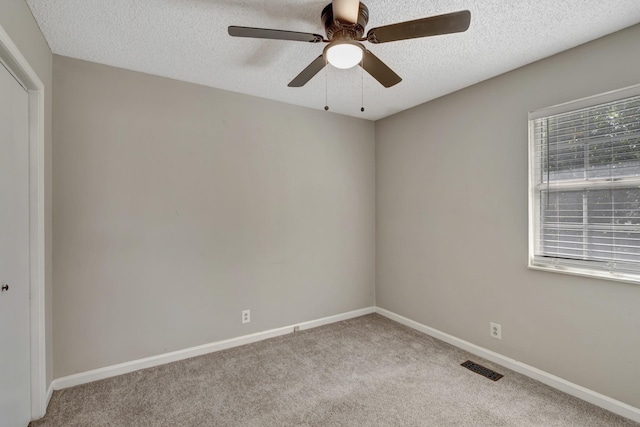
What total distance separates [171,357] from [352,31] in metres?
2.85

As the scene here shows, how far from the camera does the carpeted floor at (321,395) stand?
1938mm

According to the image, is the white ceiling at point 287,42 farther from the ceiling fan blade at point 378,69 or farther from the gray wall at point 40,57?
the ceiling fan blade at point 378,69

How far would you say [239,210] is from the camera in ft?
9.80

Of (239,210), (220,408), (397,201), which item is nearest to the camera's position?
(220,408)

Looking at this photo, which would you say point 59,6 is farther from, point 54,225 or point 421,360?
point 421,360

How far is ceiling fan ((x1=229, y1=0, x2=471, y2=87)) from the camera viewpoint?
141cm

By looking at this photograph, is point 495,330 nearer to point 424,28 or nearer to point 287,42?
point 424,28

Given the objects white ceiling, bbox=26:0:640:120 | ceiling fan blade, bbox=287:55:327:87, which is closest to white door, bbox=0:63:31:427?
white ceiling, bbox=26:0:640:120

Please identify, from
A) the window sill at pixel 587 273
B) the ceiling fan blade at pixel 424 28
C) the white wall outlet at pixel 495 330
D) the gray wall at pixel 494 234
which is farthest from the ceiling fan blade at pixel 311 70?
the white wall outlet at pixel 495 330

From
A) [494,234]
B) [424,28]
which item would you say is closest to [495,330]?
[494,234]

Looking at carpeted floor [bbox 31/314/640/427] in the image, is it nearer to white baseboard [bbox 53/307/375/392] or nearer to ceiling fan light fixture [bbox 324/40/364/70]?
white baseboard [bbox 53/307/375/392]

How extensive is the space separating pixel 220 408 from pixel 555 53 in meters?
3.46

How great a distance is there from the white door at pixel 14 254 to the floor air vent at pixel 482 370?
9.94 ft

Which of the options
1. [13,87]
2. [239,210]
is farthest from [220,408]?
[13,87]
